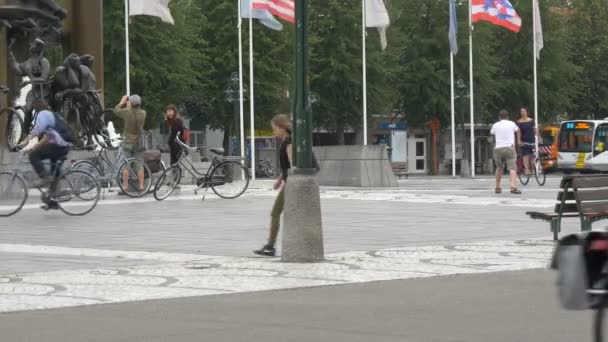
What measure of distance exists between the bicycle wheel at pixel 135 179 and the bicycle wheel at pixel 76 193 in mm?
3809

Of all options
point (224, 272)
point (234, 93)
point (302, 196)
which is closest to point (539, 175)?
point (302, 196)

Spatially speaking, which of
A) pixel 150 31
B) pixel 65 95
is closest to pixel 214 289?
pixel 65 95

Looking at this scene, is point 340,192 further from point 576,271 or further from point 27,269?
point 576,271

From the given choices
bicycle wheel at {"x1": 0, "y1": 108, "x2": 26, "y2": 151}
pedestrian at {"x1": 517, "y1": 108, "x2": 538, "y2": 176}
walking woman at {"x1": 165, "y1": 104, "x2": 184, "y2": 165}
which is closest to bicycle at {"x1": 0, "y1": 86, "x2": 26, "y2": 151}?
bicycle wheel at {"x1": 0, "y1": 108, "x2": 26, "y2": 151}

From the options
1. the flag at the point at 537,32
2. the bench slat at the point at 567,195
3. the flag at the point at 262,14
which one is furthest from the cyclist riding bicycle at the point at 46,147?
the flag at the point at 537,32

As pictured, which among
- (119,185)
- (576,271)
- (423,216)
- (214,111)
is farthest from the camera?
(214,111)

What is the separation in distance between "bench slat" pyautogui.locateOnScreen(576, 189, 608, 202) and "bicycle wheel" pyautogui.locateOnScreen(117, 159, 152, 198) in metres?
11.4

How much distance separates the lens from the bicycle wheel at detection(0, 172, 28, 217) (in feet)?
69.5

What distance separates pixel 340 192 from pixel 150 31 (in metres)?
31.5

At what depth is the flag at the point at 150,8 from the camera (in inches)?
1661

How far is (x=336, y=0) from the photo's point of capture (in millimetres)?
67375

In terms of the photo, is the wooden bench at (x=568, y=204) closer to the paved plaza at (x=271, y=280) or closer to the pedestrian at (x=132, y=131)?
the paved plaza at (x=271, y=280)

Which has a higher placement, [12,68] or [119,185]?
[12,68]

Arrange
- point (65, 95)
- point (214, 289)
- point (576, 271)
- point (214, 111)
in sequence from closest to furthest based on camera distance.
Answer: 1. point (576, 271)
2. point (214, 289)
3. point (65, 95)
4. point (214, 111)
